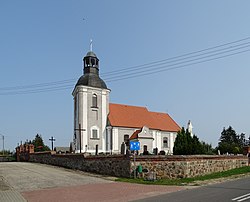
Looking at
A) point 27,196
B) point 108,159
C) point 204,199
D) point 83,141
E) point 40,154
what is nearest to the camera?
point 204,199

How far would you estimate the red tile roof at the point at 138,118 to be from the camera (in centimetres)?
5603

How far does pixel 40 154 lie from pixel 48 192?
23.8 m

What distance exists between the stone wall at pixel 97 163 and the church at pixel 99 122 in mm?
17374

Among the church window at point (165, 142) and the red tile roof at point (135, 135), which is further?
the church window at point (165, 142)

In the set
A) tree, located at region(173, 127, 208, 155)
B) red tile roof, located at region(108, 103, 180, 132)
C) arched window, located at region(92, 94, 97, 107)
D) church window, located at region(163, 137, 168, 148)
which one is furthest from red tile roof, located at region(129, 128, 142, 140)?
tree, located at region(173, 127, 208, 155)

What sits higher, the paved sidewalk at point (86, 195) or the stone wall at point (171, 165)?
the stone wall at point (171, 165)

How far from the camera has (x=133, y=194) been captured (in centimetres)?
1479

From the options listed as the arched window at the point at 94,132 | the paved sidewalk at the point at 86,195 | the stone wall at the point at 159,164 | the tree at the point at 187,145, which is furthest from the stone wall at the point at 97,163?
the arched window at the point at 94,132

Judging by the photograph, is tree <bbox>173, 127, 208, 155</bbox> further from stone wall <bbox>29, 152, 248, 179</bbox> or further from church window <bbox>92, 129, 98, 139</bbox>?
church window <bbox>92, 129, 98, 139</bbox>

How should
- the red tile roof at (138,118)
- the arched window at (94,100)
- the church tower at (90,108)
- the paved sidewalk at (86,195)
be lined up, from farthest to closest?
the red tile roof at (138,118), the arched window at (94,100), the church tower at (90,108), the paved sidewalk at (86,195)

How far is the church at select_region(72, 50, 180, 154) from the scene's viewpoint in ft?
170

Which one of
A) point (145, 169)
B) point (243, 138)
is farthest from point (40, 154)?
point (243, 138)

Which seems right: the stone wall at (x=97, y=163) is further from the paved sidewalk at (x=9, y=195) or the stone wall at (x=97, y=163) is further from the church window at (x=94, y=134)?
the church window at (x=94, y=134)

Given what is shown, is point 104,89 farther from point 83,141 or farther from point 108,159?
point 108,159
